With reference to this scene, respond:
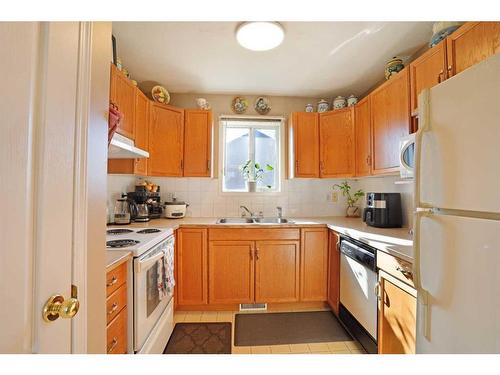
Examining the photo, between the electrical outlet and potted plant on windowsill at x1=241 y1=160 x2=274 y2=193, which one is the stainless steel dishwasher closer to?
the electrical outlet

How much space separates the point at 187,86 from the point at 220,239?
175 cm

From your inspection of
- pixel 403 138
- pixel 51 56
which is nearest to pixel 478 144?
pixel 403 138

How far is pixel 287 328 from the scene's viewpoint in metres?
1.90

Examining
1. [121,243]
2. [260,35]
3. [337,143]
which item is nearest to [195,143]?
[260,35]

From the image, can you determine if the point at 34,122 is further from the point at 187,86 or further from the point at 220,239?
the point at 187,86

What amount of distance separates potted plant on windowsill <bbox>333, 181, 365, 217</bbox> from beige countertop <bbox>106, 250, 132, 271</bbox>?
7.89ft

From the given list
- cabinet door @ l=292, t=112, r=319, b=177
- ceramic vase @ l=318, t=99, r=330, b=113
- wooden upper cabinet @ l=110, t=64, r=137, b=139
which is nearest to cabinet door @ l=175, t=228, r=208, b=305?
wooden upper cabinet @ l=110, t=64, r=137, b=139

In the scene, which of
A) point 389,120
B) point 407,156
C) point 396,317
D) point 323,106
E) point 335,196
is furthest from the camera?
point 335,196

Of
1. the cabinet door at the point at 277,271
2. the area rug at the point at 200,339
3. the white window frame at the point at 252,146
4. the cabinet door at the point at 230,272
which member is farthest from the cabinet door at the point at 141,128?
the area rug at the point at 200,339

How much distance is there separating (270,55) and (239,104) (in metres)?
0.86

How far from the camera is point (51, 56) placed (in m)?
0.46

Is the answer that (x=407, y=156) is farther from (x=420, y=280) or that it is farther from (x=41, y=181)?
(x=41, y=181)

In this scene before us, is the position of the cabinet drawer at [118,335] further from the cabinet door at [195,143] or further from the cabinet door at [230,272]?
the cabinet door at [195,143]
